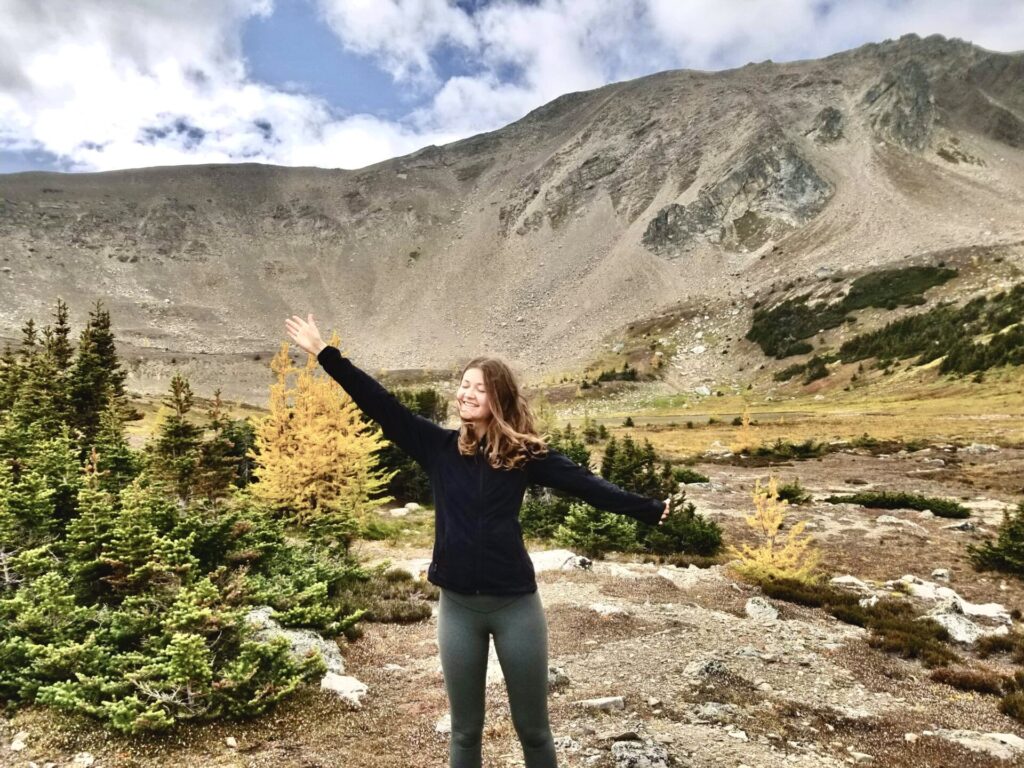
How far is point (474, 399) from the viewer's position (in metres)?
3.72

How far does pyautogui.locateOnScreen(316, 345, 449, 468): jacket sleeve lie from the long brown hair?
10.6 inches

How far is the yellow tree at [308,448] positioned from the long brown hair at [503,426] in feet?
44.3

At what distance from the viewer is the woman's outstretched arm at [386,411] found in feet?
13.0

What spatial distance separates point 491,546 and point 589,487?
71 cm

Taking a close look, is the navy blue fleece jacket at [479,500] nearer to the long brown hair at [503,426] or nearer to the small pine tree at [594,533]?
the long brown hair at [503,426]

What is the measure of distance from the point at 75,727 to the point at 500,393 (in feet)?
17.6

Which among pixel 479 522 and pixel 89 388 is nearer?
pixel 479 522

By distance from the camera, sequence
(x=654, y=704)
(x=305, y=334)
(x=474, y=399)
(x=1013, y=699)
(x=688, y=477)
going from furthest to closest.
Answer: (x=688, y=477) → (x=1013, y=699) → (x=654, y=704) → (x=305, y=334) → (x=474, y=399)

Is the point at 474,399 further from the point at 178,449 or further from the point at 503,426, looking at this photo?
the point at 178,449

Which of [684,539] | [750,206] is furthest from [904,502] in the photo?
[750,206]

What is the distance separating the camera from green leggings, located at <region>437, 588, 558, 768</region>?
3562 millimetres

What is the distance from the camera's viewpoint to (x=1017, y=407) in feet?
154

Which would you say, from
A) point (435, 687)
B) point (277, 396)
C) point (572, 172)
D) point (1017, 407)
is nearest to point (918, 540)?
point (435, 687)

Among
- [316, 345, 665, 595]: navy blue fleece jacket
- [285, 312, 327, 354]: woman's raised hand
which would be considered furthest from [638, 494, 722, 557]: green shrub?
[285, 312, 327, 354]: woman's raised hand
